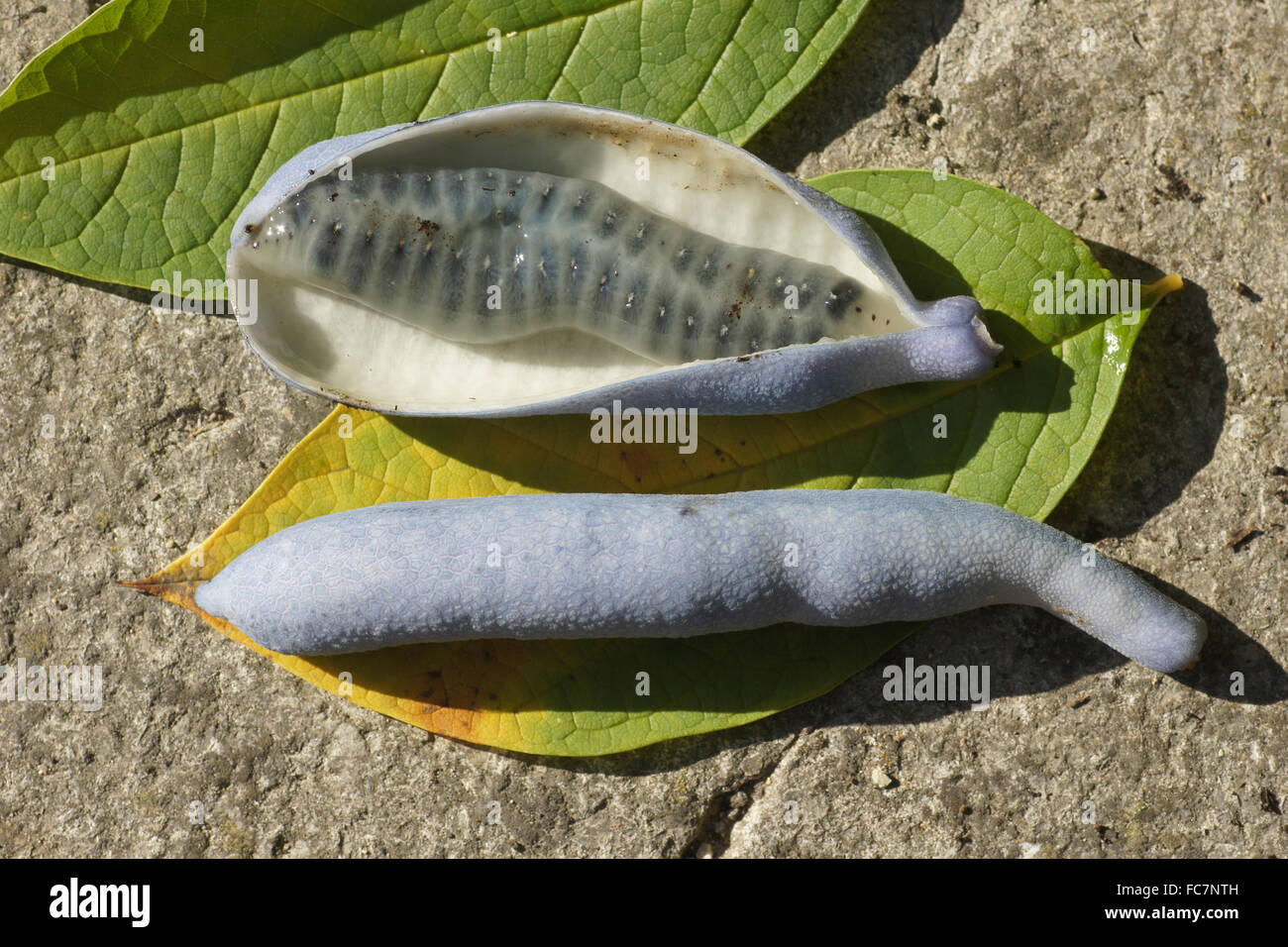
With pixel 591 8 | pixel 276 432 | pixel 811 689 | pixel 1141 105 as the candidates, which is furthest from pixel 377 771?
pixel 1141 105

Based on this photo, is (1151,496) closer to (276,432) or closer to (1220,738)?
(1220,738)

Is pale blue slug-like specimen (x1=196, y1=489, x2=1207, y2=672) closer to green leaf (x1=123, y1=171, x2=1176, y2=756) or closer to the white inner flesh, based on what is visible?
green leaf (x1=123, y1=171, x2=1176, y2=756)

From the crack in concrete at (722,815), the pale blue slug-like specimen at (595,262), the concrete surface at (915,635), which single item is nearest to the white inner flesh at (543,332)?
the pale blue slug-like specimen at (595,262)

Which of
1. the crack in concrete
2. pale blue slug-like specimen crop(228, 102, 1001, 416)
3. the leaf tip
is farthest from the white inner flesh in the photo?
the crack in concrete

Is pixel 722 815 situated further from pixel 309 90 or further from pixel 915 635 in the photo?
pixel 309 90

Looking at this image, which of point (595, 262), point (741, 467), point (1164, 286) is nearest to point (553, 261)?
point (595, 262)

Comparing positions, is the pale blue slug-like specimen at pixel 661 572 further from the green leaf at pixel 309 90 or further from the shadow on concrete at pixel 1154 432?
the green leaf at pixel 309 90

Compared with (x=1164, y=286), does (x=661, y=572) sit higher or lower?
lower
